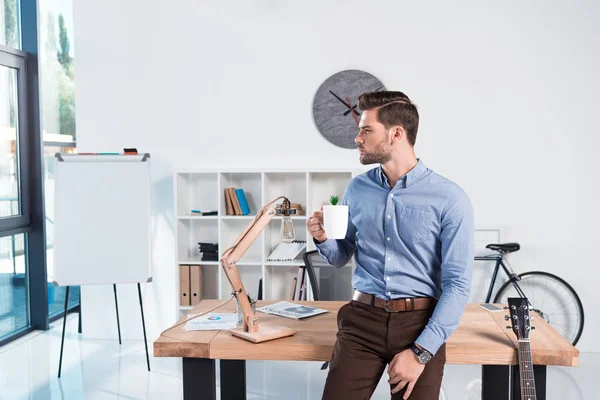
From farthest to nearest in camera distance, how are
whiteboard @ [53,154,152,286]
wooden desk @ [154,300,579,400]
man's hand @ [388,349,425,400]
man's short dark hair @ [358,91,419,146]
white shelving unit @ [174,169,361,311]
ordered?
white shelving unit @ [174,169,361,311] < whiteboard @ [53,154,152,286] < man's short dark hair @ [358,91,419,146] < wooden desk @ [154,300,579,400] < man's hand @ [388,349,425,400]

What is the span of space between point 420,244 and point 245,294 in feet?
2.32

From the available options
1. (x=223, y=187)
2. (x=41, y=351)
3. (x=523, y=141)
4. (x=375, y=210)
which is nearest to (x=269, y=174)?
(x=223, y=187)

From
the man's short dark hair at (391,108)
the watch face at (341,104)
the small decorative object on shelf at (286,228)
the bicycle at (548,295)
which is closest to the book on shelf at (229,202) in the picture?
the watch face at (341,104)

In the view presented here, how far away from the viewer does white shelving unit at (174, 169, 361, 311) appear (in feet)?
15.5

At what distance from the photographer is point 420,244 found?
7.13 feet

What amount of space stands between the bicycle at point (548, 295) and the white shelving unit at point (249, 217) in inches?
54.4

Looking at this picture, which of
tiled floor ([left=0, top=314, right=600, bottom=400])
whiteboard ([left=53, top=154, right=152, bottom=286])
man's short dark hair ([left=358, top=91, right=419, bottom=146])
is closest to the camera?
man's short dark hair ([left=358, top=91, right=419, bottom=146])

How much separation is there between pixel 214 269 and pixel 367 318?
9.89 ft

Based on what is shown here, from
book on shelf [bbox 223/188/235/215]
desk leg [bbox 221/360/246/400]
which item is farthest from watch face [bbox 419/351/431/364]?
book on shelf [bbox 223/188/235/215]

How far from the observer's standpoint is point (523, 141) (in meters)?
4.67

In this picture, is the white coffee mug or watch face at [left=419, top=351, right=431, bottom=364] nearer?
watch face at [left=419, top=351, right=431, bottom=364]

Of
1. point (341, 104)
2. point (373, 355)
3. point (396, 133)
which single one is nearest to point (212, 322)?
point (373, 355)

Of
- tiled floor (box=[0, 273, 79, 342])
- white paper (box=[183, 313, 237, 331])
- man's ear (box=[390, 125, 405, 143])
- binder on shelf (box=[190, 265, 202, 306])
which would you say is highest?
man's ear (box=[390, 125, 405, 143])

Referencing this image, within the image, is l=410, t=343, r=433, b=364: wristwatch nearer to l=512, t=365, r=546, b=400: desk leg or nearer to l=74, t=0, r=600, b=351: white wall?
l=512, t=365, r=546, b=400: desk leg
